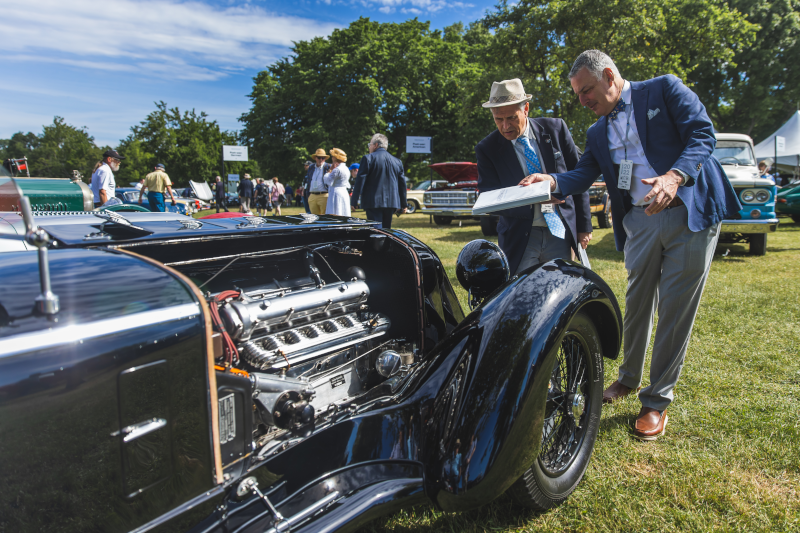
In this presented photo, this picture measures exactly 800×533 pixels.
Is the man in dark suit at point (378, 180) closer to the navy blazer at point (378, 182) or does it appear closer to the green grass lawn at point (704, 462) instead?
the navy blazer at point (378, 182)

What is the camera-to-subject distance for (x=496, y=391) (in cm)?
154

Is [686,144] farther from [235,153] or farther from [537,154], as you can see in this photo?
[235,153]

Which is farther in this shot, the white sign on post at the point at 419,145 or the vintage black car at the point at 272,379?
the white sign on post at the point at 419,145

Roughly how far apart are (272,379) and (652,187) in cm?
188

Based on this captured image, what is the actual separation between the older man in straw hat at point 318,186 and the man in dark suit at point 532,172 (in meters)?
5.88

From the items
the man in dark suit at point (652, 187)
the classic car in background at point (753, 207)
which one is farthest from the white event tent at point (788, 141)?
the man in dark suit at point (652, 187)

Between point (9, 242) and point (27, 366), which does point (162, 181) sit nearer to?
point (9, 242)

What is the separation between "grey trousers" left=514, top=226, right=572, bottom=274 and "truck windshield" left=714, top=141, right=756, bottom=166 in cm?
711

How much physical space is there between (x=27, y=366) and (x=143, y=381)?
0.25m

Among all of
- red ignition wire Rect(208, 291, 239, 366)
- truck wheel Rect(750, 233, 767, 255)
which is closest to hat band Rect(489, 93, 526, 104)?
red ignition wire Rect(208, 291, 239, 366)

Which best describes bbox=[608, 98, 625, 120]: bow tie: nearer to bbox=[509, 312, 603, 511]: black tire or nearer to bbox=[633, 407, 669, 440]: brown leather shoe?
bbox=[509, 312, 603, 511]: black tire

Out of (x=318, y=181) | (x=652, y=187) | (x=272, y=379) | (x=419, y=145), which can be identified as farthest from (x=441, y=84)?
(x=272, y=379)

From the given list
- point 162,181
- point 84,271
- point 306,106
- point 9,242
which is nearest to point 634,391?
point 84,271

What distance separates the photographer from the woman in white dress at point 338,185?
24.6 ft
